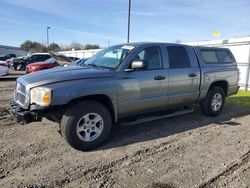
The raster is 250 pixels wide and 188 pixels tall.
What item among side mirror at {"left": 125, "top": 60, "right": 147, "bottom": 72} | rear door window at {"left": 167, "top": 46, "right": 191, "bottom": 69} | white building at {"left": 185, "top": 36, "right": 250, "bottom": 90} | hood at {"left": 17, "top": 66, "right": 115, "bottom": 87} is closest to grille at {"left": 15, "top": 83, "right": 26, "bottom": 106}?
hood at {"left": 17, "top": 66, "right": 115, "bottom": 87}

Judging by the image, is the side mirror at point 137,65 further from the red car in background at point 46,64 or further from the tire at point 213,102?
the red car in background at point 46,64

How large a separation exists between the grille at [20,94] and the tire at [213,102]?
452 centimetres

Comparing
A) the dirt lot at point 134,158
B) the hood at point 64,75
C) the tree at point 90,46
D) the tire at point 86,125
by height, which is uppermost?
the tree at point 90,46

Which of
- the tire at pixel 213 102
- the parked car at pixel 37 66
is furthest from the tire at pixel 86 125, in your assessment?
the parked car at pixel 37 66

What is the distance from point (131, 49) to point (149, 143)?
1908mm

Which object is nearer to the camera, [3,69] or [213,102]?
[213,102]

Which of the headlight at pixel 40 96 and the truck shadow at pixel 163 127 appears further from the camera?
the truck shadow at pixel 163 127

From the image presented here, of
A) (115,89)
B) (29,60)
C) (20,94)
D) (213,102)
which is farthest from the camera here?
(29,60)

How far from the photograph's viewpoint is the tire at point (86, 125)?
4547 millimetres

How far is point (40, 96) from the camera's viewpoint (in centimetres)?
436

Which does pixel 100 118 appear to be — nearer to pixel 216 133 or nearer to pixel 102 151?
pixel 102 151

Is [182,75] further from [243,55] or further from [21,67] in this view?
[21,67]

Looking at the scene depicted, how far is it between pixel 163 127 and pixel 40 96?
3004mm

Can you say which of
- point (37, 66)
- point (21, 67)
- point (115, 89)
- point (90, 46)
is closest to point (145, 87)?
point (115, 89)
